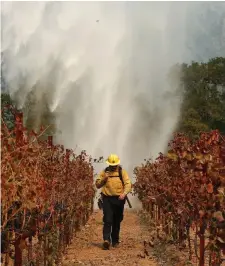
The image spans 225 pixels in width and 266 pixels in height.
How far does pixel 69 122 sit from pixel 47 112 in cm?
554

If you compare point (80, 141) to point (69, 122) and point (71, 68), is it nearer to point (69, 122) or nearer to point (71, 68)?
point (69, 122)

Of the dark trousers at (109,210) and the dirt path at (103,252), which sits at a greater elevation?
the dark trousers at (109,210)

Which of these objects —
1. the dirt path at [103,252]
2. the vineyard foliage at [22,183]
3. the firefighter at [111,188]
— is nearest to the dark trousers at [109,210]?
the firefighter at [111,188]

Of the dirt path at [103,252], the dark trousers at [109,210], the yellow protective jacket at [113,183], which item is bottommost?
the dirt path at [103,252]

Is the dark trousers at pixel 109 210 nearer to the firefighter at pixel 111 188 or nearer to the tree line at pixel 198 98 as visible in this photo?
the firefighter at pixel 111 188

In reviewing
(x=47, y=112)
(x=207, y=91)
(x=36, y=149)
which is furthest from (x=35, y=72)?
(x=36, y=149)

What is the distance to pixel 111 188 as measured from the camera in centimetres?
936

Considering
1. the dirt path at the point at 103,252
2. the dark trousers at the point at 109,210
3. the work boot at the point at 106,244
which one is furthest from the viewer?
the dark trousers at the point at 109,210

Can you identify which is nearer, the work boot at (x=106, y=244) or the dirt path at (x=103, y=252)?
the dirt path at (x=103, y=252)

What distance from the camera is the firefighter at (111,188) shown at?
9.30 meters

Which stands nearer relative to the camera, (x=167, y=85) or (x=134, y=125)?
(x=134, y=125)

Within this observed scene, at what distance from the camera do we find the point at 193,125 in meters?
45.6

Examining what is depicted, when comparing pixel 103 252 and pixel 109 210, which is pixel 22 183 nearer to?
pixel 103 252

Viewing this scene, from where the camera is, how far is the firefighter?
9297 millimetres
